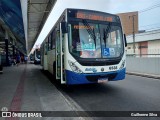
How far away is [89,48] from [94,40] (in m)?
0.39

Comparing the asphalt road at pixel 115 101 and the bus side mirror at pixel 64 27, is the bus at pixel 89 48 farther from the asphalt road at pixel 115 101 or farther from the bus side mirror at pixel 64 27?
the asphalt road at pixel 115 101

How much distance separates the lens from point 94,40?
8.49 meters

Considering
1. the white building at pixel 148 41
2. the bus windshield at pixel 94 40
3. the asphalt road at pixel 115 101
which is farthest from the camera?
the white building at pixel 148 41

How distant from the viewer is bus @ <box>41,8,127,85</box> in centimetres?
816

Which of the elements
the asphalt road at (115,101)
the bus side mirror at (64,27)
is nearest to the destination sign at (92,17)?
the bus side mirror at (64,27)

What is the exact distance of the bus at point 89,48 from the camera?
26.8ft

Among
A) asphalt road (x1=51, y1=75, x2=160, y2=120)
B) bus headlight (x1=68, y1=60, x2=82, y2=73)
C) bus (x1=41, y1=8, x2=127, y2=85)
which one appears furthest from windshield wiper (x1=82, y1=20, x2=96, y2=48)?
asphalt road (x1=51, y1=75, x2=160, y2=120)

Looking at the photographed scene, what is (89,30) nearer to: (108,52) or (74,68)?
(108,52)

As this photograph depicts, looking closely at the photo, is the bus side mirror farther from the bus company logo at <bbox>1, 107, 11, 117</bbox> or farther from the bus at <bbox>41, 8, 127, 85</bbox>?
the bus company logo at <bbox>1, 107, 11, 117</bbox>

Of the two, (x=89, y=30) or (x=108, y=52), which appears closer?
(x=89, y=30)

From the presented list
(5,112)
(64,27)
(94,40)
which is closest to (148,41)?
(94,40)

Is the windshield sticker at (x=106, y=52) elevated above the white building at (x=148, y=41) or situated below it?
below

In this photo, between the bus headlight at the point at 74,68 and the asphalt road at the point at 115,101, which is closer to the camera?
the asphalt road at the point at 115,101

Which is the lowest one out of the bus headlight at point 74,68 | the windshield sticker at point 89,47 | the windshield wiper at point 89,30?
the bus headlight at point 74,68
